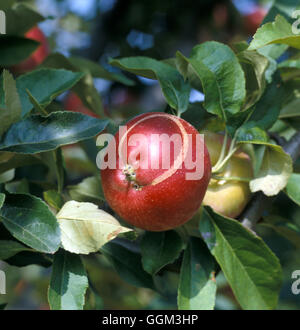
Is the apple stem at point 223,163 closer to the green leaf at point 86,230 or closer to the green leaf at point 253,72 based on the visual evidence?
the green leaf at point 253,72

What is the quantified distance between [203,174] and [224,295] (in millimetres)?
1192

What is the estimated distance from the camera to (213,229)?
0.76 m

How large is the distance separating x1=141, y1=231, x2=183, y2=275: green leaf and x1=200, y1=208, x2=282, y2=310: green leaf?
0.05 metres

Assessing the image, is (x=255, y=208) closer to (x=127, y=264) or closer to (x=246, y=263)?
(x=246, y=263)

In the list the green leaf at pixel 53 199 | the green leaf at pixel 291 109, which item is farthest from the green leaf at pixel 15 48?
the green leaf at pixel 291 109

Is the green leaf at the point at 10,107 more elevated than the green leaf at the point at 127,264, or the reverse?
the green leaf at the point at 10,107

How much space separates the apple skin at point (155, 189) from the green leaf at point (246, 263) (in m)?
0.09

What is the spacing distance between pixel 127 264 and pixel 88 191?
5.4 inches

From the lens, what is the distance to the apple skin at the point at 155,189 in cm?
65

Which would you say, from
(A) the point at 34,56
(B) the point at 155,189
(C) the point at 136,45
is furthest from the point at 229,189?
(C) the point at 136,45

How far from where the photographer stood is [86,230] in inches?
26.3

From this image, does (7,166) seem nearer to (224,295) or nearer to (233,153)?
(233,153)

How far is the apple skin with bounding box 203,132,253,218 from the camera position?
0.78 meters
